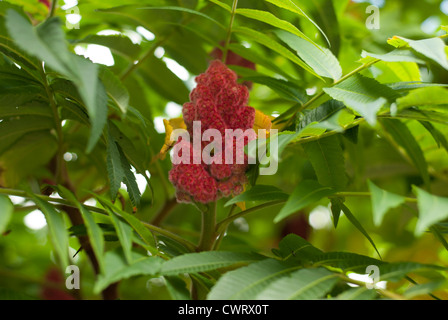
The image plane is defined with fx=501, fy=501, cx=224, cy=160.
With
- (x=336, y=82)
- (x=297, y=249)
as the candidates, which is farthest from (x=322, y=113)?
(x=297, y=249)

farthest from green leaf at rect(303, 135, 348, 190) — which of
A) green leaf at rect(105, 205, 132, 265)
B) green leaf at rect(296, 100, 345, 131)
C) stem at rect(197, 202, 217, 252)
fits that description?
green leaf at rect(105, 205, 132, 265)

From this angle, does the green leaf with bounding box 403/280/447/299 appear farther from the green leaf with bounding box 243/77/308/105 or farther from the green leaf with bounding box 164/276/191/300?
the green leaf with bounding box 243/77/308/105

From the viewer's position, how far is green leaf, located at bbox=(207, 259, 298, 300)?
427mm

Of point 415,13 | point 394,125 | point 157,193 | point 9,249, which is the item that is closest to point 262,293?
point 394,125

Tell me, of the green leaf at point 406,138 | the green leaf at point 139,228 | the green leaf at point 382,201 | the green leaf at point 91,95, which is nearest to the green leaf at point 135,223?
the green leaf at point 139,228

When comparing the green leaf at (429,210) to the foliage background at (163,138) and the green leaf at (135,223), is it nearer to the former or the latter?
the foliage background at (163,138)

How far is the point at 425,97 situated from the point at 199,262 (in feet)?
0.96

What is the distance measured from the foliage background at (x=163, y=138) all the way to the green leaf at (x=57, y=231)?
0.23 feet

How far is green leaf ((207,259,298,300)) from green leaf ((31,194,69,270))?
5.1 inches

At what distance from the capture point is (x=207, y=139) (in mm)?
613

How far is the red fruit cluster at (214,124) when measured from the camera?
23.6 inches

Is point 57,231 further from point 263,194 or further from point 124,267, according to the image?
point 263,194

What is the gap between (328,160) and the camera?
2.03 ft
